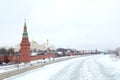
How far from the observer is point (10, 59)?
95.9m

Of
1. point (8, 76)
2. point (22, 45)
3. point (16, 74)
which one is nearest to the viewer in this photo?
point (8, 76)

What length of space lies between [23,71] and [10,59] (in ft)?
189

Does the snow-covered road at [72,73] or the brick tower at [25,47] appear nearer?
the snow-covered road at [72,73]

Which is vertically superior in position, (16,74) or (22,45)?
(22,45)

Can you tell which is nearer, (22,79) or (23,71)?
(22,79)

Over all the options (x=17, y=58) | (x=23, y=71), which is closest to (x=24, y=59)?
(x=17, y=58)

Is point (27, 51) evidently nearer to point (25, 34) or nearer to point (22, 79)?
point (25, 34)

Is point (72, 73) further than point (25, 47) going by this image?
No

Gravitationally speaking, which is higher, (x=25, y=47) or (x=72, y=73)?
(x=25, y=47)

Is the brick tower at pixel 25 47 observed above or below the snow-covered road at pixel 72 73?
above

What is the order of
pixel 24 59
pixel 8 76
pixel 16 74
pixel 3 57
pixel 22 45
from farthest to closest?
pixel 3 57, pixel 22 45, pixel 24 59, pixel 16 74, pixel 8 76

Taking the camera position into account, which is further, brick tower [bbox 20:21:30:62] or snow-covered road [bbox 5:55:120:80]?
brick tower [bbox 20:21:30:62]

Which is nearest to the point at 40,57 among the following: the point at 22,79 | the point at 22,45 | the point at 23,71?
the point at 22,45

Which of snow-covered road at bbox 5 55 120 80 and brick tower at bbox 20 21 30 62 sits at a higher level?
brick tower at bbox 20 21 30 62
